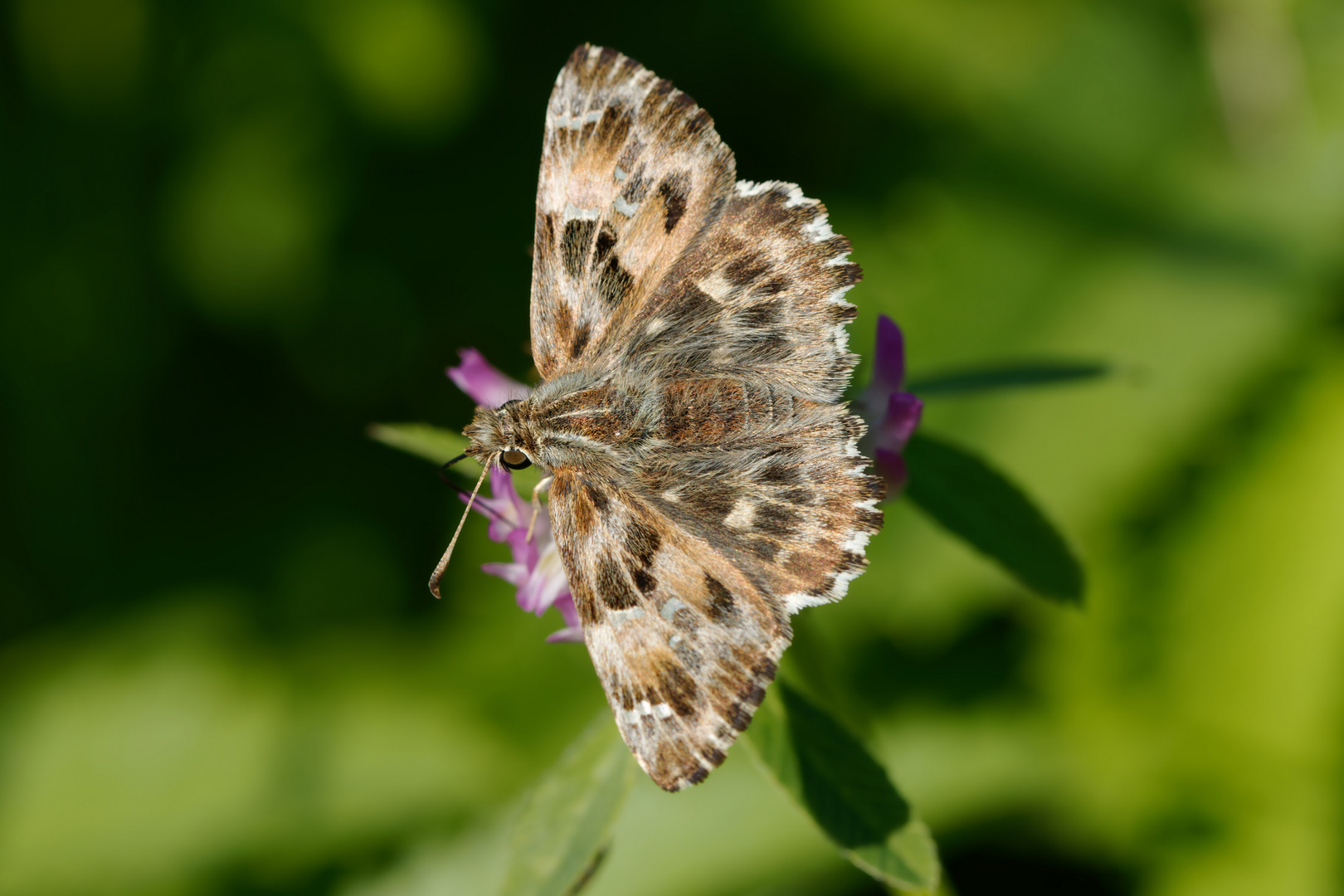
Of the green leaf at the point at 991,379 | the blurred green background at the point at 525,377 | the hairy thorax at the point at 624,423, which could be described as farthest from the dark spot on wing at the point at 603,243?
the blurred green background at the point at 525,377

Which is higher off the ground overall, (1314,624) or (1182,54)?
(1182,54)

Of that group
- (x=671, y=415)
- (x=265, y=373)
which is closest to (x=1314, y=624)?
(x=671, y=415)

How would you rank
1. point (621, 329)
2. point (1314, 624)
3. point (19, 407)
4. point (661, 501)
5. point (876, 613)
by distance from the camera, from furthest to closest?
1. point (19, 407)
2. point (876, 613)
3. point (1314, 624)
4. point (621, 329)
5. point (661, 501)

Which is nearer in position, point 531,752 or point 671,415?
point 671,415

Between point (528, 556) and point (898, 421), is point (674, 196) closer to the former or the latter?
point (898, 421)

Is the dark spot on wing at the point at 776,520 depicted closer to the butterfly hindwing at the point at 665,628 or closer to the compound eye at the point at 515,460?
the butterfly hindwing at the point at 665,628

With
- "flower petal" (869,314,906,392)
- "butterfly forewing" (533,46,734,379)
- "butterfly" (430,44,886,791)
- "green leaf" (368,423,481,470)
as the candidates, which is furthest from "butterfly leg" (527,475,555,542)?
"flower petal" (869,314,906,392)

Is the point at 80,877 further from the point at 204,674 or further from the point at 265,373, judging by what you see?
the point at 265,373
